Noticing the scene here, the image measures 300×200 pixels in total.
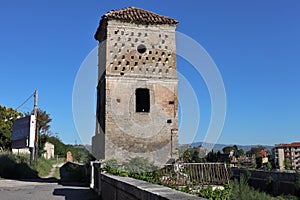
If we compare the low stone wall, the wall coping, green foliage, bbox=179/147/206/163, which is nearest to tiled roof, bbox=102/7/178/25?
green foliage, bbox=179/147/206/163

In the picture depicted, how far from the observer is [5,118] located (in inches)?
1681

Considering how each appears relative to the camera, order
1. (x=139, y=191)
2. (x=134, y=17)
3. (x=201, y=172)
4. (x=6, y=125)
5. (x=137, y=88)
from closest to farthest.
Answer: (x=139, y=191) < (x=201, y=172) < (x=137, y=88) < (x=134, y=17) < (x=6, y=125)

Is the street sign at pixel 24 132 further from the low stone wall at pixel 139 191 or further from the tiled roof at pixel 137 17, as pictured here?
the low stone wall at pixel 139 191

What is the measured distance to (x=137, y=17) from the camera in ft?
54.4

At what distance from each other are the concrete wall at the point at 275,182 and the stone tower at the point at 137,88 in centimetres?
1503

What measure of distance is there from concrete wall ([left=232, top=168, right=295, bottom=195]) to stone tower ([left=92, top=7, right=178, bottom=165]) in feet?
49.3

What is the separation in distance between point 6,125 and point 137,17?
28.5 m

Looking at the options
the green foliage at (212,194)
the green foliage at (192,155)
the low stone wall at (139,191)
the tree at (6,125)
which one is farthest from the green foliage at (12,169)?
the green foliage at (212,194)

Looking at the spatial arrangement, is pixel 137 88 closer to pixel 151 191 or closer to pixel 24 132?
pixel 24 132

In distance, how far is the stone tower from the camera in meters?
15.4

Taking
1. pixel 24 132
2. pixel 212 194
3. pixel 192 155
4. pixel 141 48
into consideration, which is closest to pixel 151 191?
pixel 212 194

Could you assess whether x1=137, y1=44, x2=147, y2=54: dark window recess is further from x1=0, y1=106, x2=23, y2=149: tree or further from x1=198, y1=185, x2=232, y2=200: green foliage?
x1=0, y1=106, x2=23, y2=149: tree

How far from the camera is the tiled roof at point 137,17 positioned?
1625cm

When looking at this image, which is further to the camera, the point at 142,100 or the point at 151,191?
the point at 142,100
